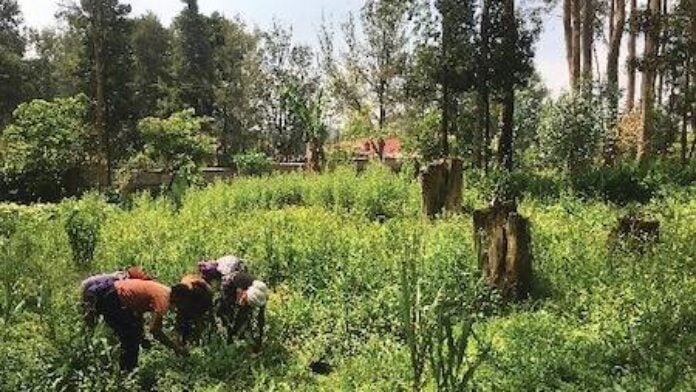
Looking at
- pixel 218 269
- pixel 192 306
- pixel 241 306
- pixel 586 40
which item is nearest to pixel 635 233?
pixel 241 306

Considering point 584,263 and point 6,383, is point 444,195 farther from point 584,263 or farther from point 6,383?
point 6,383

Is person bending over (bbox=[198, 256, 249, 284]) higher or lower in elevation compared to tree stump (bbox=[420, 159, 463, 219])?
lower

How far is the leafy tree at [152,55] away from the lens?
39.3 m

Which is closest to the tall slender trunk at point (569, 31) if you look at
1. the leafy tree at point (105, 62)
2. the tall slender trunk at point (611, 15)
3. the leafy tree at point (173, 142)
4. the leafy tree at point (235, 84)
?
the tall slender trunk at point (611, 15)

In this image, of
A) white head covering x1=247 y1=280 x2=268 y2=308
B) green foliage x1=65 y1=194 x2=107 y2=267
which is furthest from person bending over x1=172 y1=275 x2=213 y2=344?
green foliage x1=65 y1=194 x2=107 y2=267

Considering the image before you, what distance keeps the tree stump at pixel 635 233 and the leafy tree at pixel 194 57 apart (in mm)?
32869

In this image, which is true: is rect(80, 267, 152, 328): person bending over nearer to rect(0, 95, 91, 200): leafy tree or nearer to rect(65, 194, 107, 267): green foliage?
rect(65, 194, 107, 267): green foliage

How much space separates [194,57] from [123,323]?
35111 mm

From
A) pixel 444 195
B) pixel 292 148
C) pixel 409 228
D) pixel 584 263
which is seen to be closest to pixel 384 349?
pixel 584 263

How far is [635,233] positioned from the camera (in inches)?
365

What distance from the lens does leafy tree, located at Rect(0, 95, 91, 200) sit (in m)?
25.1

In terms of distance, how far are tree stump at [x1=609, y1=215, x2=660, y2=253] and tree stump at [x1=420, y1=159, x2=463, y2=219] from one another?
3.65 meters

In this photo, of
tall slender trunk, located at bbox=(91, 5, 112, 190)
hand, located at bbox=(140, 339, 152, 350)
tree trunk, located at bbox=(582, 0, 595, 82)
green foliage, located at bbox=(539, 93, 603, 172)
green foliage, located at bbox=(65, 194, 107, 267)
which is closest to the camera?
hand, located at bbox=(140, 339, 152, 350)

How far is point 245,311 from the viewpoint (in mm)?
7645
